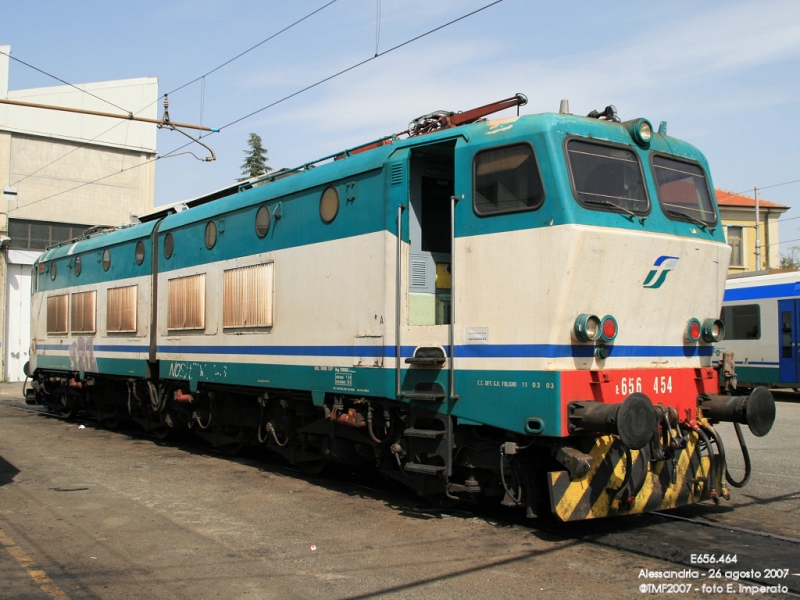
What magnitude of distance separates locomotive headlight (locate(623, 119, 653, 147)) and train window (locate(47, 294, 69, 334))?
13619mm

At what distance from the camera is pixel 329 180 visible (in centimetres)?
909

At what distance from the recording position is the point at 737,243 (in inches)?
1652

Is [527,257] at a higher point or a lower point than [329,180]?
lower

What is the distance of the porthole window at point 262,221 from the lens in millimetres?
10297

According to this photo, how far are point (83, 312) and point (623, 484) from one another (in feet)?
42.2

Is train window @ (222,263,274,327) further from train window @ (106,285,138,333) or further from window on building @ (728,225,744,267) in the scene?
window on building @ (728,225,744,267)

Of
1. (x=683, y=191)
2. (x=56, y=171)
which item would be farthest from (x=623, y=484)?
(x=56, y=171)

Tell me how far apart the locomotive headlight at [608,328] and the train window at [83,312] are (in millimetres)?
11798

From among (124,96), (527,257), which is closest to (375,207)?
(527,257)

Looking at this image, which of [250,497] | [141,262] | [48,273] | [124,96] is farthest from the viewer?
[124,96]

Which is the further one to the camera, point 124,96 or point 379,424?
point 124,96

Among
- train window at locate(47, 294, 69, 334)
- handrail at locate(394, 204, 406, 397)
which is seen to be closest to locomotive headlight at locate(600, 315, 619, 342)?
handrail at locate(394, 204, 406, 397)

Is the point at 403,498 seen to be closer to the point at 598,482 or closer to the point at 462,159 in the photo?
the point at 598,482

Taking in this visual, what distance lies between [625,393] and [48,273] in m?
15.7
